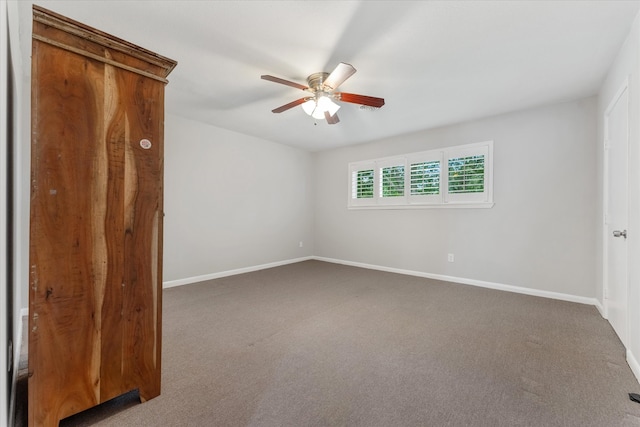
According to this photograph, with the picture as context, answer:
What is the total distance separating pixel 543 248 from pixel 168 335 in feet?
14.7

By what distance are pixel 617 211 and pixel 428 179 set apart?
2343 mm

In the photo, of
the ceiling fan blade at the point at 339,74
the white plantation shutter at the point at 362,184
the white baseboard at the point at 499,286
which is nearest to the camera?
the ceiling fan blade at the point at 339,74

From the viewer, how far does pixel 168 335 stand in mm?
2402

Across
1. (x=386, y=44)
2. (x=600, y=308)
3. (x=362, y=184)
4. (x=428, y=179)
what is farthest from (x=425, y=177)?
(x=386, y=44)

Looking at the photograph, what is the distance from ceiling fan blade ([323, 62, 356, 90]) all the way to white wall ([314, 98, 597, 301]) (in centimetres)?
273

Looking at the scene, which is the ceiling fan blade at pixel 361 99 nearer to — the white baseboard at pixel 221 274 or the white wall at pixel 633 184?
the white wall at pixel 633 184

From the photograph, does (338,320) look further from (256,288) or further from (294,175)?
(294,175)

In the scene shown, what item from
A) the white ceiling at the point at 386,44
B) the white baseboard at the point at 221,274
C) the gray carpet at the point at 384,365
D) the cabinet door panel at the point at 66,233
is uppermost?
the white ceiling at the point at 386,44

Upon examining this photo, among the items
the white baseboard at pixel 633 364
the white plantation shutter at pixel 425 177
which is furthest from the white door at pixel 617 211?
the white plantation shutter at pixel 425 177

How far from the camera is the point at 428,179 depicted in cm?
453

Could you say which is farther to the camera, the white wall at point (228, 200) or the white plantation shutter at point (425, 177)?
the white plantation shutter at point (425, 177)

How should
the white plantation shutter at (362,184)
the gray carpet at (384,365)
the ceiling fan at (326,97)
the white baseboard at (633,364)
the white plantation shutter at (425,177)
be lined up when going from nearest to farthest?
the gray carpet at (384,365)
the white baseboard at (633,364)
the ceiling fan at (326,97)
the white plantation shutter at (425,177)
the white plantation shutter at (362,184)

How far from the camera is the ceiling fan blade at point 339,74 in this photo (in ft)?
6.81

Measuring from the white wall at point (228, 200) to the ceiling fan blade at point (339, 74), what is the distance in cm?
268
